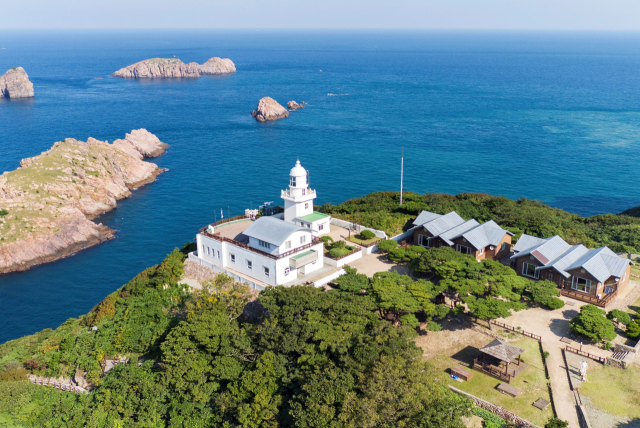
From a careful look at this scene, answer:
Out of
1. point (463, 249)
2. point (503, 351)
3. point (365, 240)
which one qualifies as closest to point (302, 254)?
point (365, 240)

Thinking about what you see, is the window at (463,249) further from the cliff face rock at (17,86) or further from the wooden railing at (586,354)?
the cliff face rock at (17,86)

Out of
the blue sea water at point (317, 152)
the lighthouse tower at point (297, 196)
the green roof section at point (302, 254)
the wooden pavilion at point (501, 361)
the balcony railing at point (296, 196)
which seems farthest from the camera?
the blue sea water at point (317, 152)

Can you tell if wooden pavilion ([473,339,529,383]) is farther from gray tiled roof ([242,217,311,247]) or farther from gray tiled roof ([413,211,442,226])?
gray tiled roof ([413,211,442,226])

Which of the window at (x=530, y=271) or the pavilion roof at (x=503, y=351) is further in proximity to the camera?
the window at (x=530, y=271)

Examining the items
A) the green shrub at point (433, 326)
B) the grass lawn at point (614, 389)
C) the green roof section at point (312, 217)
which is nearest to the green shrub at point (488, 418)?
the grass lawn at point (614, 389)

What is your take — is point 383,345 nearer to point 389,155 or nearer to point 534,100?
point 389,155

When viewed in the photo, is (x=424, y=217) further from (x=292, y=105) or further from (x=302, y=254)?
(x=292, y=105)

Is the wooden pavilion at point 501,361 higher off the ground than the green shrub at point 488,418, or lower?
higher

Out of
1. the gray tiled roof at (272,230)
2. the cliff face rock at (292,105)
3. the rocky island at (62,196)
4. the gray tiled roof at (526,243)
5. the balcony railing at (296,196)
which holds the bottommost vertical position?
the rocky island at (62,196)
